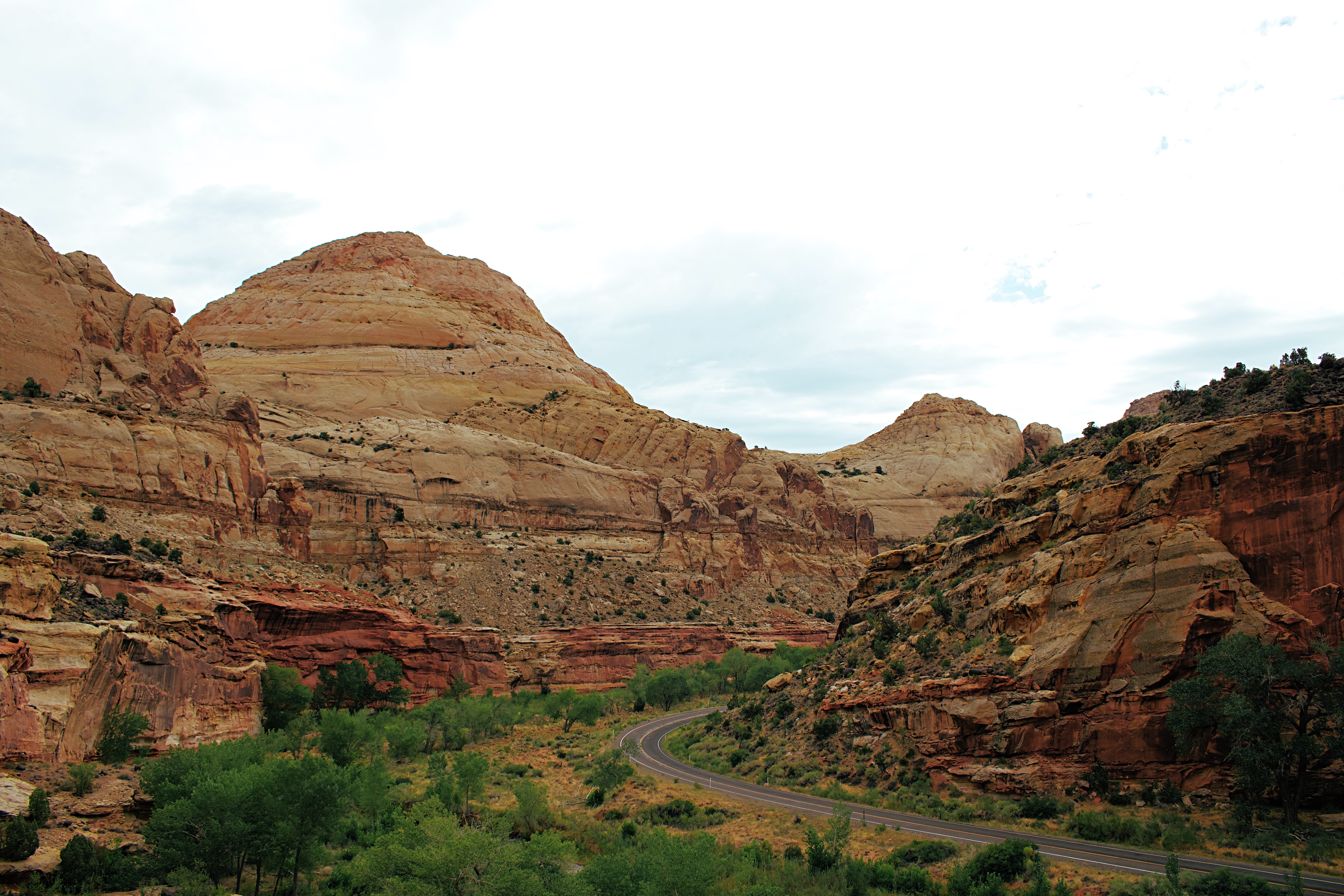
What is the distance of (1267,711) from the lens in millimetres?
26438

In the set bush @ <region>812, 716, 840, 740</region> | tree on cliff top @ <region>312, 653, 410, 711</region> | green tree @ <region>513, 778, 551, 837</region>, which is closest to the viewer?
green tree @ <region>513, 778, 551, 837</region>

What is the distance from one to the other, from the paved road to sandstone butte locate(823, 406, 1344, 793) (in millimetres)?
3757

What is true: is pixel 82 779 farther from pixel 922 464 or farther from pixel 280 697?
pixel 922 464

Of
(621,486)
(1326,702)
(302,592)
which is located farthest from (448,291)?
(1326,702)

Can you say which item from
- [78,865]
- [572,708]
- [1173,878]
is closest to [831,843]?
[1173,878]

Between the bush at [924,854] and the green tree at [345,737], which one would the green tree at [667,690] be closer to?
the green tree at [345,737]

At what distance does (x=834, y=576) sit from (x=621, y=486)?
3539cm

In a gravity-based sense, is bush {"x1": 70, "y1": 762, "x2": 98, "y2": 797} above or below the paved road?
above

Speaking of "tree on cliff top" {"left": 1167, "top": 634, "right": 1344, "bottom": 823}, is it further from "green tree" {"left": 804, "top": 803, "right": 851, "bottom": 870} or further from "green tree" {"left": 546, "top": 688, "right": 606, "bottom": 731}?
"green tree" {"left": 546, "top": 688, "right": 606, "bottom": 731}

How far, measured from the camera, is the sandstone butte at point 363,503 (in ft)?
132

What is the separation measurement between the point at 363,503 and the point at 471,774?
4877cm

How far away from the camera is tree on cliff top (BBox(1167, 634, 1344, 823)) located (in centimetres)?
2612

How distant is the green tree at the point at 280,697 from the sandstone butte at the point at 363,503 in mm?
2358

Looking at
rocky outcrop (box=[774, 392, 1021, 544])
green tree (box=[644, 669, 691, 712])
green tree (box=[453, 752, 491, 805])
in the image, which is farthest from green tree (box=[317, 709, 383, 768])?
rocky outcrop (box=[774, 392, 1021, 544])
